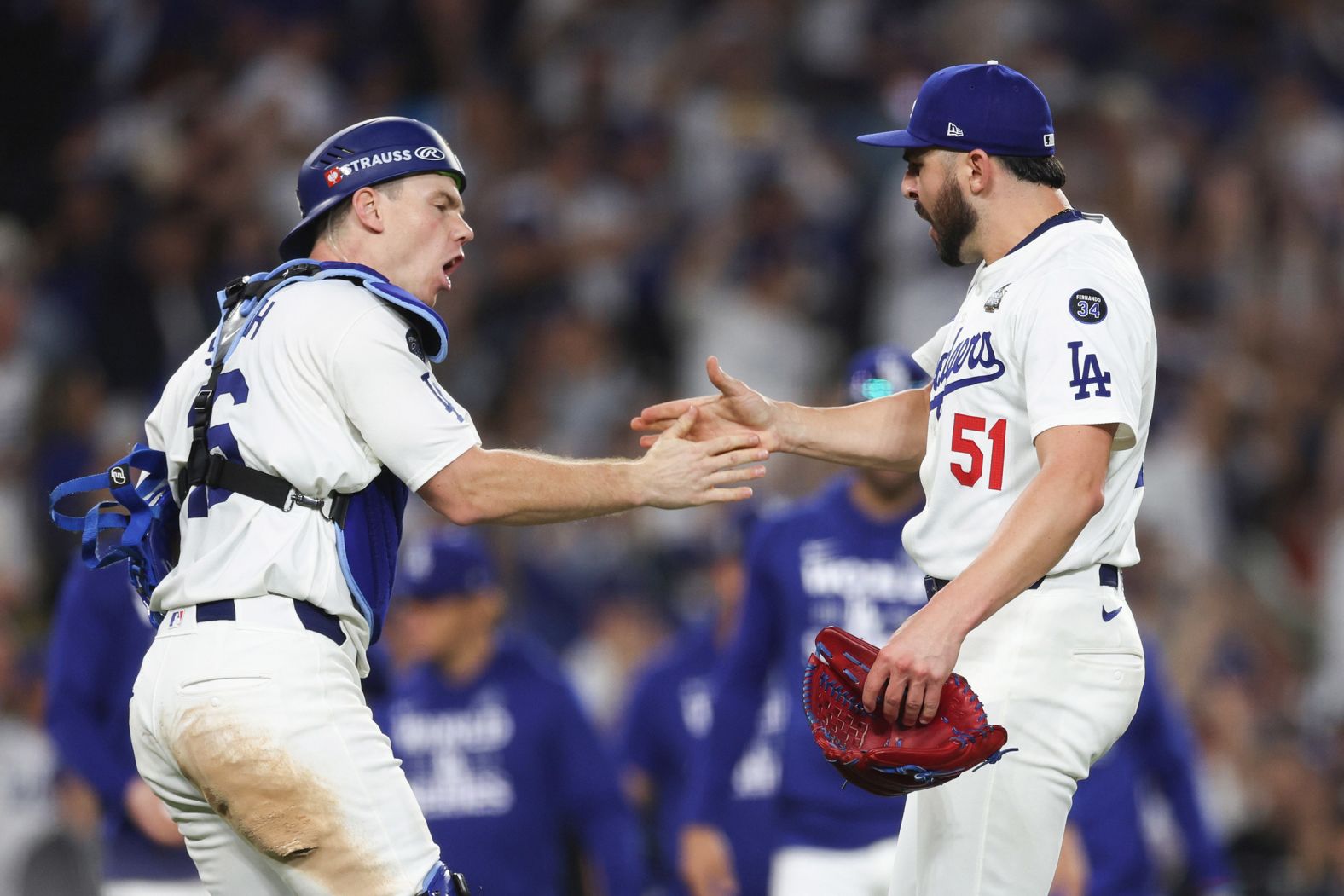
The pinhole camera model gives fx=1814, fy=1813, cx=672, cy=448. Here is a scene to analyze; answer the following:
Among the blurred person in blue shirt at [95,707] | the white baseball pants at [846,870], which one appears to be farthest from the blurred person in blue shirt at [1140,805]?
the blurred person in blue shirt at [95,707]

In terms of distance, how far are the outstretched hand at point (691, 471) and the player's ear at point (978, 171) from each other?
35.9 inches

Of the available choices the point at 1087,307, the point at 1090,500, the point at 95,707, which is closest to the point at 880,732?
the point at 1090,500

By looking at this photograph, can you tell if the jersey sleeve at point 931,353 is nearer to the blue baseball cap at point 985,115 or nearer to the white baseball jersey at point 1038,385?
the white baseball jersey at point 1038,385

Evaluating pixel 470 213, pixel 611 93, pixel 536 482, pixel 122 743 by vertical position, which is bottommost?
pixel 122 743

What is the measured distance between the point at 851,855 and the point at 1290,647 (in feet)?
18.5

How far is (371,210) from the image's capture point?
492 centimetres

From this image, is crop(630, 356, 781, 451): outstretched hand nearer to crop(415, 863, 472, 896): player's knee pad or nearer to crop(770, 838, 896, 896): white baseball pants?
crop(415, 863, 472, 896): player's knee pad

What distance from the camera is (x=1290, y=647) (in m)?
11.4

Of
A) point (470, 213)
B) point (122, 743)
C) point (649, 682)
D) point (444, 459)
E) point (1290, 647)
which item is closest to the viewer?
point (444, 459)

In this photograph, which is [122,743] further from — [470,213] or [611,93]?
[611,93]

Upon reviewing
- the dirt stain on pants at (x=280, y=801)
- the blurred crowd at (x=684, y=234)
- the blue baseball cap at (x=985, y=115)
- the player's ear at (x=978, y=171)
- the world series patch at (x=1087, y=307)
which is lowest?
the dirt stain on pants at (x=280, y=801)

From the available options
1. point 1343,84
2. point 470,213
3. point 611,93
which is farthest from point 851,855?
point 1343,84

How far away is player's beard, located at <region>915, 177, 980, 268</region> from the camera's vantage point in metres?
4.71

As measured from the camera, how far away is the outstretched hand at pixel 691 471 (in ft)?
15.5
